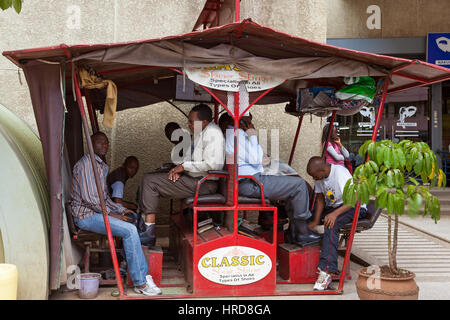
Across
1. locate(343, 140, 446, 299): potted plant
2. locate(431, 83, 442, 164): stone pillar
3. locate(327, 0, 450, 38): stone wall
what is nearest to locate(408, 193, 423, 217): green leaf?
locate(343, 140, 446, 299): potted plant

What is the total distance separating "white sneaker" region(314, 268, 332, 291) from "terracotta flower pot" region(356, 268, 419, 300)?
886mm

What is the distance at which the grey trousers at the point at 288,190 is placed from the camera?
539 centimetres

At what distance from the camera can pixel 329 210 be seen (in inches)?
232

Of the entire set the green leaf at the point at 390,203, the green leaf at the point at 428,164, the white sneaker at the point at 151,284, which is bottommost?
the white sneaker at the point at 151,284

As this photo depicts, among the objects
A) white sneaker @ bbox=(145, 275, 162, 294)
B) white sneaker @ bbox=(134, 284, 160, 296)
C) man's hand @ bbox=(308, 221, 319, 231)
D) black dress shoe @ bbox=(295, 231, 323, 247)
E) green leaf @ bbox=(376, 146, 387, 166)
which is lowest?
white sneaker @ bbox=(134, 284, 160, 296)

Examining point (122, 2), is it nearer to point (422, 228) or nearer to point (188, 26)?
point (188, 26)

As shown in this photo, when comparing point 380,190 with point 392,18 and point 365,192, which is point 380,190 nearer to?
point 365,192

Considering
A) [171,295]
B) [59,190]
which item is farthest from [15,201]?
[171,295]

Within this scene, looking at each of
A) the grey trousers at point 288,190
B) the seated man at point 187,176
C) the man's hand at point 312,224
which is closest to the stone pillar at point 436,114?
the man's hand at point 312,224

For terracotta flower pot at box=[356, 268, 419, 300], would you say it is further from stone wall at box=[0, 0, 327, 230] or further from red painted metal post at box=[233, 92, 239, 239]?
stone wall at box=[0, 0, 327, 230]

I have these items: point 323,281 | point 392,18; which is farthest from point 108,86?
point 392,18

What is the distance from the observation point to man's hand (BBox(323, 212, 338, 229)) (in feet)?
17.6

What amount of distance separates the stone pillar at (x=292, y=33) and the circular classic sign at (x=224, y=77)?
327cm

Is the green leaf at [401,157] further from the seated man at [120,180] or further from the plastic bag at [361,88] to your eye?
the seated man at [120,180]
